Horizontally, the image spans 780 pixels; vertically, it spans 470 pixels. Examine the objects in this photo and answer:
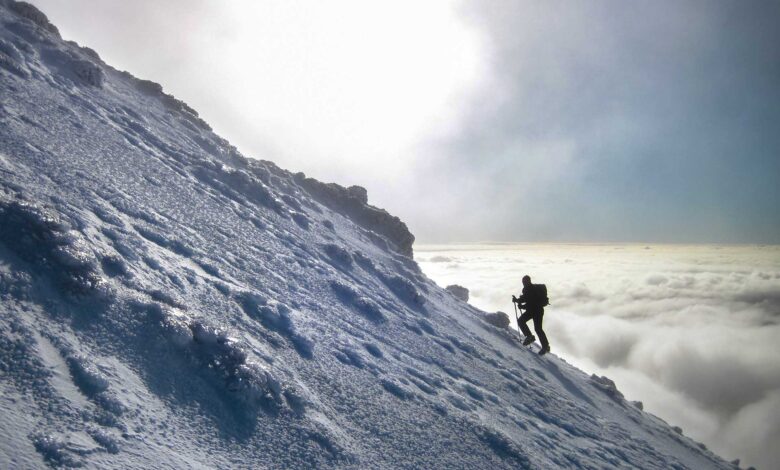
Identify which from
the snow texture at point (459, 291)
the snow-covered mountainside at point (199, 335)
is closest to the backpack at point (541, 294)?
the snow-covered mountainside at point (199, 335)

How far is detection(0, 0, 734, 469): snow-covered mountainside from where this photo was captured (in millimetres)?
4465

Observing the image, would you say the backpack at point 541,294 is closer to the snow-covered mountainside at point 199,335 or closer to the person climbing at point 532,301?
the person climbing at point 532,301

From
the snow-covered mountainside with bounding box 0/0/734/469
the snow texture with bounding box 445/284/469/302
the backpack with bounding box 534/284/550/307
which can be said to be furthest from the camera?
the snow texture with bounding box 445/284/469/302

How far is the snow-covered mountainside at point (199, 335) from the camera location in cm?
446

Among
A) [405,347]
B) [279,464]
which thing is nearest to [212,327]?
[279,464]

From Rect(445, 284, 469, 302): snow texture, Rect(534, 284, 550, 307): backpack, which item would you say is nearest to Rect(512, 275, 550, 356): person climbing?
Rect(534, 284, 550, 307): backpack

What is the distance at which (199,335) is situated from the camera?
5.95 metres

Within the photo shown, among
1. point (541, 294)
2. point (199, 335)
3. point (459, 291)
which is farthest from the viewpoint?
point (459, 291)

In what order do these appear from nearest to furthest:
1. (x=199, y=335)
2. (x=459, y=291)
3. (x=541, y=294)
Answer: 1. (x=199, y=335)
2. (x=541, y=294)
3. (x=459, y=291)

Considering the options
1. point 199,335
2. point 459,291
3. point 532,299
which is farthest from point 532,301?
point 459,291

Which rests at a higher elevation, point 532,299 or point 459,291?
point 459,291

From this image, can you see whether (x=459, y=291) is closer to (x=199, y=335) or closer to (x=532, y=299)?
(x=532, y=299)

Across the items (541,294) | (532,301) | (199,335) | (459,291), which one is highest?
(459,291)

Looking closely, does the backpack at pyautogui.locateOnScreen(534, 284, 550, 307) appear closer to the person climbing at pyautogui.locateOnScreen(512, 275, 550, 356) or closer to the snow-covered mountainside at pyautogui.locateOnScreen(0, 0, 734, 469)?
the person climbing at pyautogui.locateOnScreen(512, 275, 550, 356)
